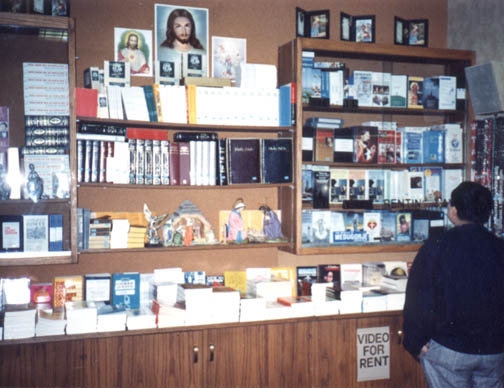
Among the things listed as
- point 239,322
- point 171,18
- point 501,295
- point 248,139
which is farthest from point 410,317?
point 171,18

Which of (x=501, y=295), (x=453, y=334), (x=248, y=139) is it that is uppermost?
(x=248, y=139)

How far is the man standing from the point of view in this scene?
224cm

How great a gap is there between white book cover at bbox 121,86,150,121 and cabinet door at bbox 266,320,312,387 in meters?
1.55

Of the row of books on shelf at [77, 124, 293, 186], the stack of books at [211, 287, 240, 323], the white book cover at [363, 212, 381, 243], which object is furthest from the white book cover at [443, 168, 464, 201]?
the stack of books at [211, 287, 240, 323]

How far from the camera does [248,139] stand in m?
3.36

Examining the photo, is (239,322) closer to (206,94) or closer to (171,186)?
(171,186)

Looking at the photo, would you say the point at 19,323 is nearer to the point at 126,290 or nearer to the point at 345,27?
the point at 126,290

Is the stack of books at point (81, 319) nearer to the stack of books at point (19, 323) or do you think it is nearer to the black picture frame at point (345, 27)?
the stack of books at point (19, 323)

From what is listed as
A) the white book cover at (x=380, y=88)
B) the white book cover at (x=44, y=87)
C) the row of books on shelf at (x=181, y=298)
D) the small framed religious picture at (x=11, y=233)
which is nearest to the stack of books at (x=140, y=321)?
the row of books on shelf at (x=181, y=298)

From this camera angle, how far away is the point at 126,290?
3.27m

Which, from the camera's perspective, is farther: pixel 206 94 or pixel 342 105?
pixel 342 105

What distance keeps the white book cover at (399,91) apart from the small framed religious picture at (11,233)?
2614mm

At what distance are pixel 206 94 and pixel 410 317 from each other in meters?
1.82

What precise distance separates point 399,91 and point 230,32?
128 centimetres
